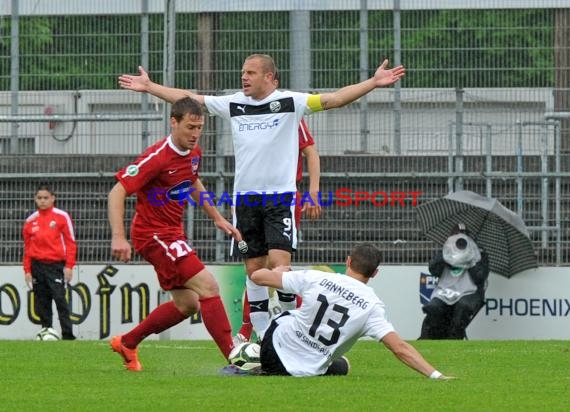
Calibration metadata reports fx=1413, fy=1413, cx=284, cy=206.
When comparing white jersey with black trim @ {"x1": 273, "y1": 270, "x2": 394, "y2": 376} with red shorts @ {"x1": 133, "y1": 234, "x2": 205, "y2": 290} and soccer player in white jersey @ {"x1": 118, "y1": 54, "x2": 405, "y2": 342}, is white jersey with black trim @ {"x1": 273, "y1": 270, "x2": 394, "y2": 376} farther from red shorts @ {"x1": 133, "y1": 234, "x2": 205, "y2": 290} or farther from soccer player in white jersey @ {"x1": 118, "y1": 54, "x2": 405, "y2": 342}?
soccer player in white jersey @ {"x1": 118, "y1": 54, "x2": 405, "y2": 342}

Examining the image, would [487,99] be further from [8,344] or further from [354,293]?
[354,293]

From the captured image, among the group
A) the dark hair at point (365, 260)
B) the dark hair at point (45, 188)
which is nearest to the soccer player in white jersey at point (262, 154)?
the dark hair at point (365, 260)

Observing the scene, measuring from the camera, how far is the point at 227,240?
18.3 meters

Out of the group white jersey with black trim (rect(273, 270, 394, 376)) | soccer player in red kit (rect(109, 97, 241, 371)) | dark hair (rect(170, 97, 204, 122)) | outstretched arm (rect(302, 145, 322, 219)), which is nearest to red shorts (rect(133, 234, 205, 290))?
soccer player in red kit (rect(109, 97, 241, 371))

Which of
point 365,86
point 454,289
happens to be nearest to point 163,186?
point 365,86

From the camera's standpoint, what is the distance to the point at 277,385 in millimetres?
8781

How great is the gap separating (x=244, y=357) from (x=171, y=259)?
91 cm

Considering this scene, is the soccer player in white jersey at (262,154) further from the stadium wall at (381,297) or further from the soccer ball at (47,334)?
the stadium wall at (381,297)

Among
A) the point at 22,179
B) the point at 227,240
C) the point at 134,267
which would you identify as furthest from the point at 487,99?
the point at 22,179

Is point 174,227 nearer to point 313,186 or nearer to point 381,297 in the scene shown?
point 313,186

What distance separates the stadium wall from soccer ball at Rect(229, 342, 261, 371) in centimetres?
782

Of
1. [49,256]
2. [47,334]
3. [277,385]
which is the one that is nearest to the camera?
[277,385]

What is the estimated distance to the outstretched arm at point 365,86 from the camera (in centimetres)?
1023

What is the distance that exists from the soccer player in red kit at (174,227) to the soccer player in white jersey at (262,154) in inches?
25.8
